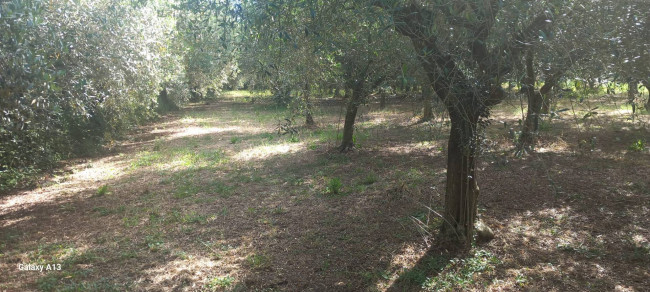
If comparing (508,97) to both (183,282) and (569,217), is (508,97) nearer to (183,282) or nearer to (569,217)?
(569,217)

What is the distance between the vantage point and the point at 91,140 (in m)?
16.6

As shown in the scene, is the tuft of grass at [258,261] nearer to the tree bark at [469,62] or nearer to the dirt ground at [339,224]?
the dirt ground at [339,224]

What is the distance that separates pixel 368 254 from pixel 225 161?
8584 mm

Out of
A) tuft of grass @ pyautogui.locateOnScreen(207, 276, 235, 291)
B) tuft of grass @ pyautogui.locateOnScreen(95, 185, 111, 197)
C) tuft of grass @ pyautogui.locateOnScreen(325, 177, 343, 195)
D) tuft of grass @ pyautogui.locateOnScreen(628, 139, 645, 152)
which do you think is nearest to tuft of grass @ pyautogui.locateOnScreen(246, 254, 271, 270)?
tuft of grass @ pyautogui.locateOnScreen(207, 276, 235, 291)

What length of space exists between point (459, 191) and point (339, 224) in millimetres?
2425

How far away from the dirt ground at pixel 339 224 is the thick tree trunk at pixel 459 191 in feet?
0.81

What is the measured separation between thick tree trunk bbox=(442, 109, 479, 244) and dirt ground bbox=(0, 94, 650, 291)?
25 cm

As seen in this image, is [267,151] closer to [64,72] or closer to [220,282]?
[64,72]

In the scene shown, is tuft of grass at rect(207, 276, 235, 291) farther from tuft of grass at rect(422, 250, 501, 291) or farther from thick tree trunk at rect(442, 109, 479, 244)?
thick tree trunk at rect(442, 109, 479, 244)

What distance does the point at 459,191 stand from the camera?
19.6 feet

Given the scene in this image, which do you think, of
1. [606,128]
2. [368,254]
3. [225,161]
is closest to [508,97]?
[368,254]

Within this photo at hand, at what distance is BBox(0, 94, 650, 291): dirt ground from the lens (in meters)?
5.57

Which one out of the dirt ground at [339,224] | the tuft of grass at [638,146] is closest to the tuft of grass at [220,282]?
the dirt ground at [339,224]

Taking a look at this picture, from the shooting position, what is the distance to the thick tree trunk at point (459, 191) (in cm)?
584
